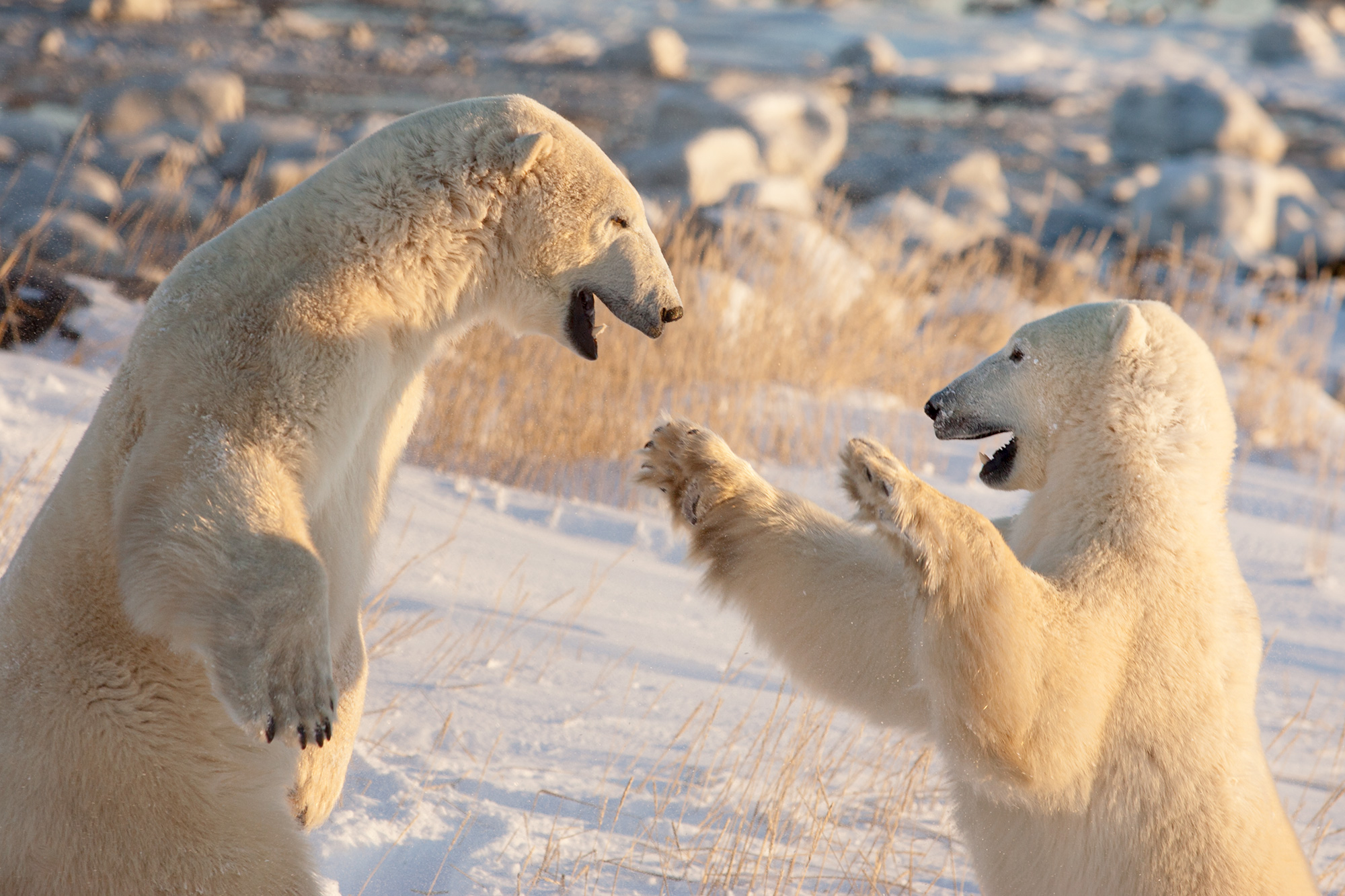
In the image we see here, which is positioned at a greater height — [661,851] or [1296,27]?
[661,851]

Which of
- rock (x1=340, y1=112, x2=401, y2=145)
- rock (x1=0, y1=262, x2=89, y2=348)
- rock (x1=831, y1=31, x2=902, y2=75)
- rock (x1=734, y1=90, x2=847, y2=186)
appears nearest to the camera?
rock (x1=0, y1=262, x2=89, y2=348)

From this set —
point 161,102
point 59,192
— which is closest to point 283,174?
point 59,192

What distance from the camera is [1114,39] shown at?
37719 millimetres

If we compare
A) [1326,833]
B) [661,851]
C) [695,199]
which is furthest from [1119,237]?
[661,851]

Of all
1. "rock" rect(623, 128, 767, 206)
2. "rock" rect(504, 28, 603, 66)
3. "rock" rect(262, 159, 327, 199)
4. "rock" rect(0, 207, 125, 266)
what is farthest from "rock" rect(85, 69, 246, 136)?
"rock" rect(504, 28, 603, 66)

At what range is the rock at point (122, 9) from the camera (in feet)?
88.5

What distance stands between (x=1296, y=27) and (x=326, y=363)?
3837 centimetres

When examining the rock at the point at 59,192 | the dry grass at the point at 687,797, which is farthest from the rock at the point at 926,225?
the dry grass at the point at 687,797

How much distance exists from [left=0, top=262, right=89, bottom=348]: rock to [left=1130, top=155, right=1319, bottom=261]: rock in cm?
1421

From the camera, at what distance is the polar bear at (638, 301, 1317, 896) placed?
2363 mm

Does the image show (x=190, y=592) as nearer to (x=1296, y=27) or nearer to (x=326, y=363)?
(x=326, y=363)

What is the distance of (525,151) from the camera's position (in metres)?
2.50

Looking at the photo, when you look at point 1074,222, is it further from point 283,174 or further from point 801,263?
point 283,174

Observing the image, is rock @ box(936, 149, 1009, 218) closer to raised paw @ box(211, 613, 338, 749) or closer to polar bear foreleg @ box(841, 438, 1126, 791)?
polar bear foreleg @ box(841, 438, 1126, 791)
